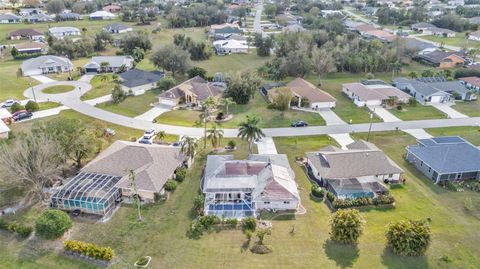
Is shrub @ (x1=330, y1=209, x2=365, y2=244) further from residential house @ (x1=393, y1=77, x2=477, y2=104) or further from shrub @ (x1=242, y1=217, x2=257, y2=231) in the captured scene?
residential house @ (x1=393, y1=77, x2=477, y2=104)

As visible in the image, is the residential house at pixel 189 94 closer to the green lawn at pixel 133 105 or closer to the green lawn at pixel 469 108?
the green lawn at pixel 133 105

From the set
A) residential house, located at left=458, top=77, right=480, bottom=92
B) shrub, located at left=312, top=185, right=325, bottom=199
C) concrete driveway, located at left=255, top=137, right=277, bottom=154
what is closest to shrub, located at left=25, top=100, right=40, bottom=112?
concrete driveway, located at left=255, top=137, right=277, bottom=154

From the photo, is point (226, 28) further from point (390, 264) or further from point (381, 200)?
point (390, 264)

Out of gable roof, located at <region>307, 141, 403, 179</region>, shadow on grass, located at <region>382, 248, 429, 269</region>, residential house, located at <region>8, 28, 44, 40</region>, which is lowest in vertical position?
shadow on grass, located at <region>382, 248, 429, 269</region>

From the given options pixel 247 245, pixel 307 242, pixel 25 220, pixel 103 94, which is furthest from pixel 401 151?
pixel 103 94

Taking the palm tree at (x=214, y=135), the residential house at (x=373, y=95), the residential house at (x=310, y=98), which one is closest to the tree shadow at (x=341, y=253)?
the palm tree at (x=214, y=135)

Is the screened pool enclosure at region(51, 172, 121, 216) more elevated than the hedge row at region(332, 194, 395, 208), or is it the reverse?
the screened pool enclosure at region(51, 172, 121, 216)
